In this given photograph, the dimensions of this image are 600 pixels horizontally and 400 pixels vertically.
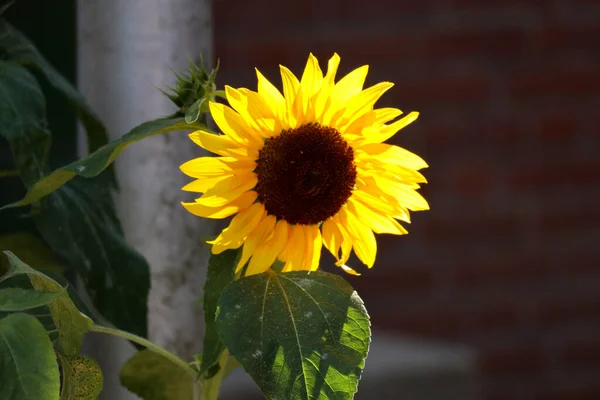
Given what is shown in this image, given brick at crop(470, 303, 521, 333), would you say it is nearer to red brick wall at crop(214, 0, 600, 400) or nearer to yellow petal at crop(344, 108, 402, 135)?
red brick wall at crop(214, 0, 600, 400)

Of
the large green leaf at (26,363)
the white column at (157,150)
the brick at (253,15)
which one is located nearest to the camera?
the large green leaf at (26,363)

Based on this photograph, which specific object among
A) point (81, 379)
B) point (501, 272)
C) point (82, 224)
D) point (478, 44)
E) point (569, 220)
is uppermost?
point (478, 44)

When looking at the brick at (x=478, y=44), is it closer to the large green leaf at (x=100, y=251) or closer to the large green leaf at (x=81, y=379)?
the large green leaf at (x=100, y=251)

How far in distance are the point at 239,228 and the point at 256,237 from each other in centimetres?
2

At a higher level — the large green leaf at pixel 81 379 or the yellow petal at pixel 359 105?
the yellow petal at pixel 359 105

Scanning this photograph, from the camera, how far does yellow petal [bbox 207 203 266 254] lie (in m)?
0.74

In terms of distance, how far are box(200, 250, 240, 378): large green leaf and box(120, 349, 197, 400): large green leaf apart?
119 mm

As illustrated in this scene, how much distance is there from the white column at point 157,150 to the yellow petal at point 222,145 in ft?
0.41

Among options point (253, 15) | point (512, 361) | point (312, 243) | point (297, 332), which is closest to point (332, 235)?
point (312, 243)

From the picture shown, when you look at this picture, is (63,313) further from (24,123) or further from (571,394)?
(571,394)

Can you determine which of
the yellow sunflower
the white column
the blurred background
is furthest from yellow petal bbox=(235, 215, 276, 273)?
the blurred background

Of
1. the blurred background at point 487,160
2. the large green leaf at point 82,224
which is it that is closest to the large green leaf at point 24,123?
the large green leaf at point 82,224

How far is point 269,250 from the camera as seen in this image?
2.53 feet

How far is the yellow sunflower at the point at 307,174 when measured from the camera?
2.44 ft
